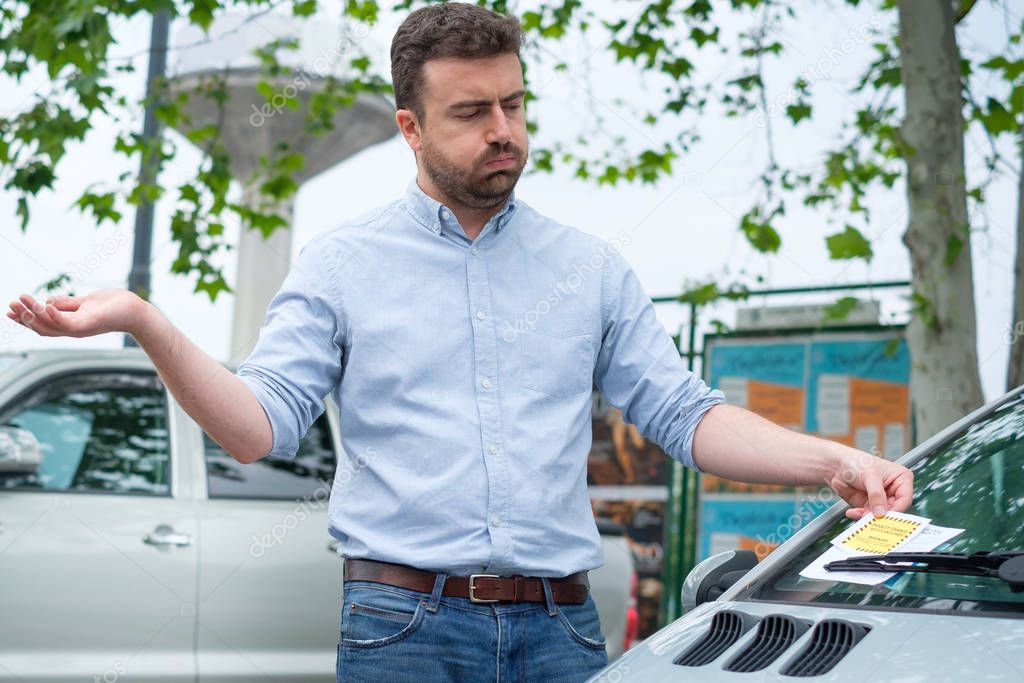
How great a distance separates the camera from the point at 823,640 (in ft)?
6.57

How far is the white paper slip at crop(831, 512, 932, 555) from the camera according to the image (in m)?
2.26

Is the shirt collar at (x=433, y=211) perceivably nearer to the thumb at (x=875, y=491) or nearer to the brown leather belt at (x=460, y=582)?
the brown leather belt at (x=460, y=582)

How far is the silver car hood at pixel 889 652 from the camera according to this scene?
1785 millimetres

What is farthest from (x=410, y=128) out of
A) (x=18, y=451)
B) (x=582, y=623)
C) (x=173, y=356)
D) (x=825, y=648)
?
(x=18, y=451)

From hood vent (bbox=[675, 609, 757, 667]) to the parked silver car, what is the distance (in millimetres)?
2905

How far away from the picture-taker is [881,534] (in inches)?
90.7

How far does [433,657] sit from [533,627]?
7.3 inches

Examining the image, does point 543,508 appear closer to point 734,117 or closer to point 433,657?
point 433,657

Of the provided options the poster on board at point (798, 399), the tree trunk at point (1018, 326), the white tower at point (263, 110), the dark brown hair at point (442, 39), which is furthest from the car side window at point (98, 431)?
the poster on board at point (798, 399)

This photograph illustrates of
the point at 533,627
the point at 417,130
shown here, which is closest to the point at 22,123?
the point at 417,130

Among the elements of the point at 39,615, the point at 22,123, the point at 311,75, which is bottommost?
the point at 39,615

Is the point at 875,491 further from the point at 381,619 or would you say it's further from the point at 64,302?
the point at 64,302

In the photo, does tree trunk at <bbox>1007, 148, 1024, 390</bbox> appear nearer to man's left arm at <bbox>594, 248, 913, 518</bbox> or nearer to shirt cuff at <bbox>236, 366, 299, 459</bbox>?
man's left arm at <bbox>594, 248, 913, 518</bbox>

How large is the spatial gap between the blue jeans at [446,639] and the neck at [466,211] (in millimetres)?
660
